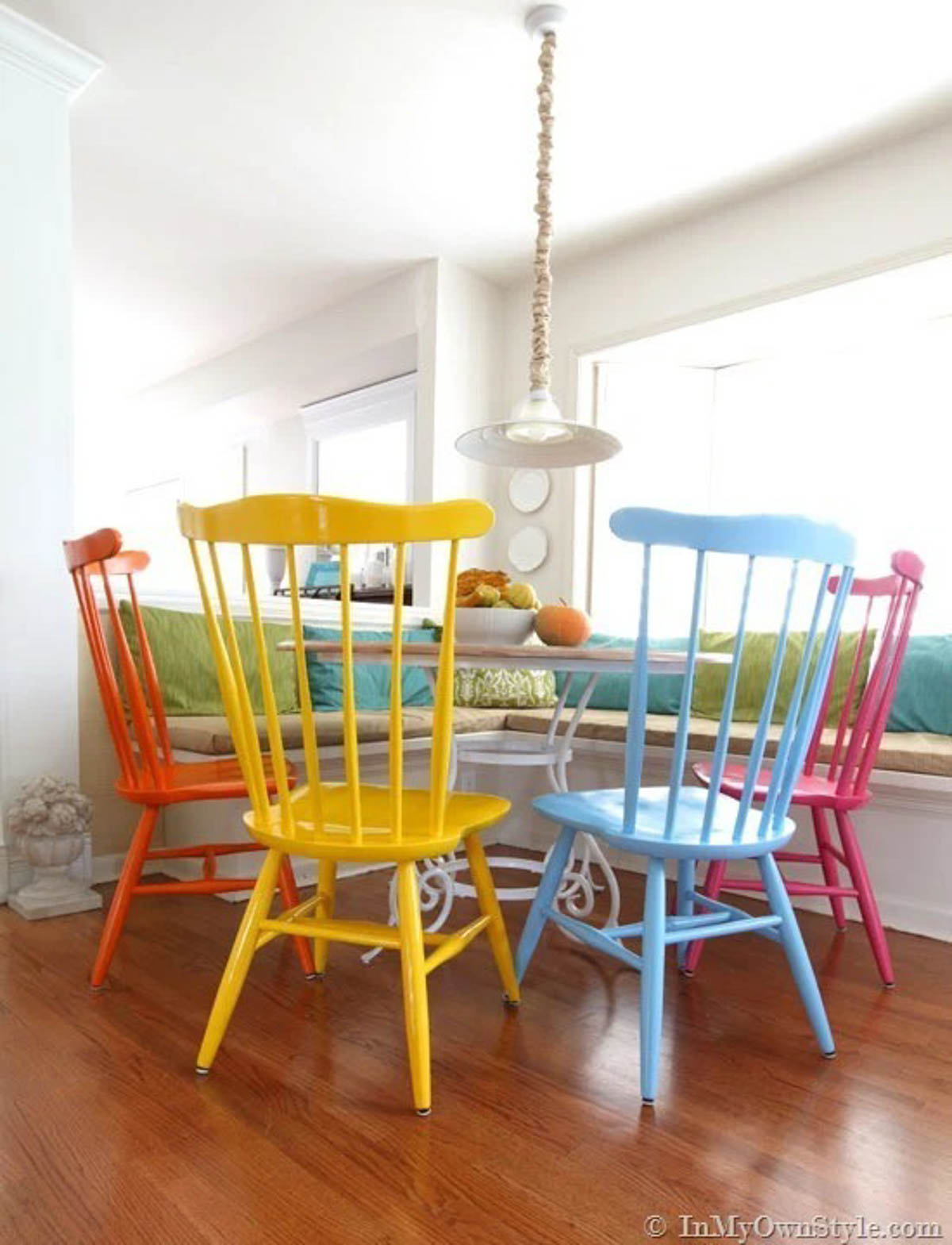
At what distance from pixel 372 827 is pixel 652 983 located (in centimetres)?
55

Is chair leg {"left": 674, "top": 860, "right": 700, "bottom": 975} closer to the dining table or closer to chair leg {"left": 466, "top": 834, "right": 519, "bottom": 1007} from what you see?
the dining table

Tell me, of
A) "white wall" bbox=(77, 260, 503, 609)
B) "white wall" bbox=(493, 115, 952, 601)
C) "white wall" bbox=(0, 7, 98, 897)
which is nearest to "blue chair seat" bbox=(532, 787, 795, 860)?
"white wall" bbox=(0, 7, 98, 897)

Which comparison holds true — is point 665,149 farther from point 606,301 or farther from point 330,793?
point 330,793

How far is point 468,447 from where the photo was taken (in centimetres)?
301

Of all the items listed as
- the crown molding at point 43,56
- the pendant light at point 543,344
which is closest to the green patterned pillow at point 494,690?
the pendant light at point 543,344

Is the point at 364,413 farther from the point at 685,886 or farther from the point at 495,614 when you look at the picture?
the point at 685,886

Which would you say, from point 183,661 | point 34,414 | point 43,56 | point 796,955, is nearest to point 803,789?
point 796,955

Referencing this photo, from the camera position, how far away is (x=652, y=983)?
150 centimetres

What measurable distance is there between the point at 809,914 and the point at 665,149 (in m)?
2.84

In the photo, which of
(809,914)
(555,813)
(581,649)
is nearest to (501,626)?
(581,649)

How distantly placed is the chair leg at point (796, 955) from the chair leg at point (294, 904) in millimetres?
1005

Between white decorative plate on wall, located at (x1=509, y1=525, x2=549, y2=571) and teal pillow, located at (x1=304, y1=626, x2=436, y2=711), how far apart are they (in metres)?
0.74

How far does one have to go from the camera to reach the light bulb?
2648 millimetres

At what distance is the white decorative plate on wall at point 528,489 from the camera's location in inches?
177
